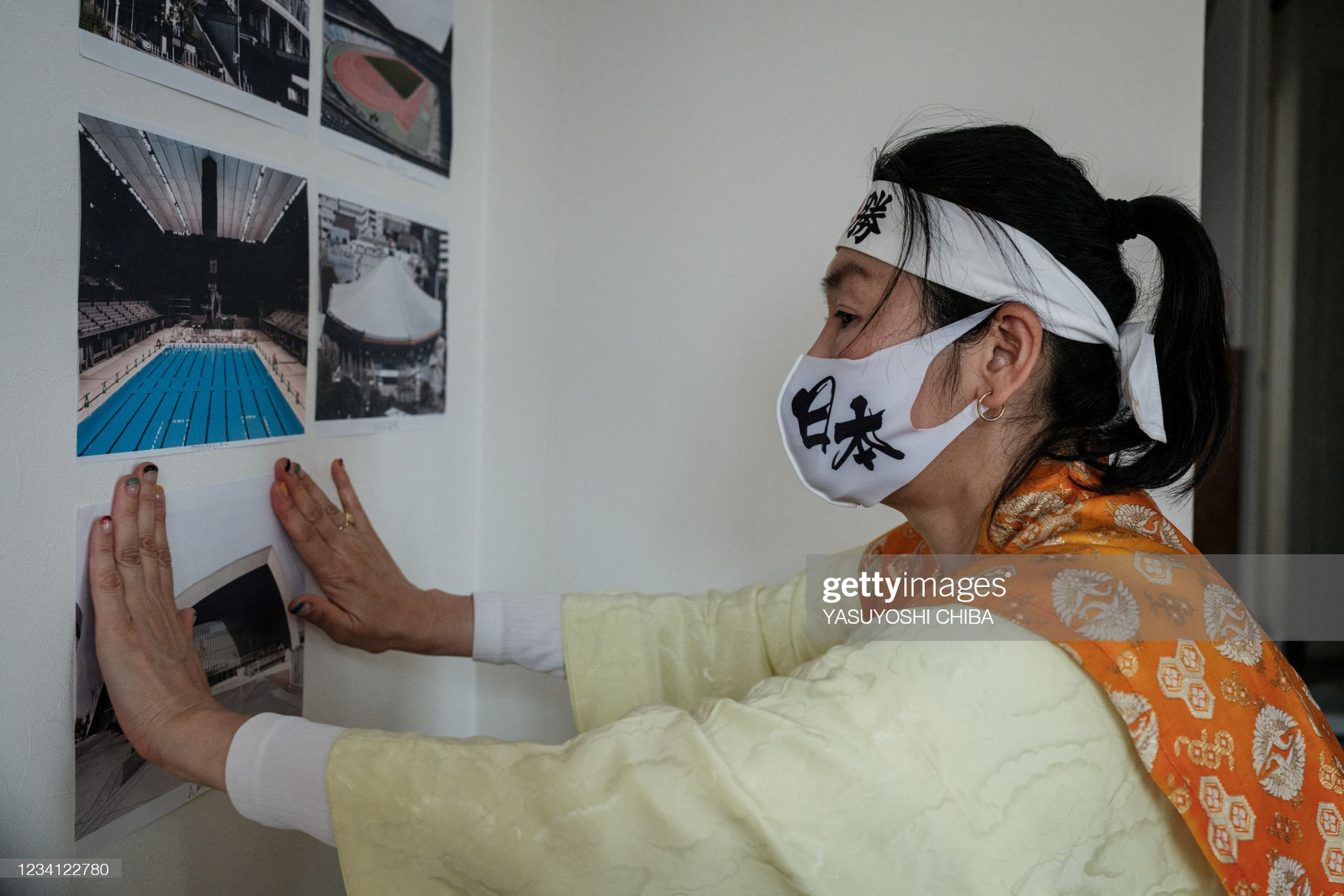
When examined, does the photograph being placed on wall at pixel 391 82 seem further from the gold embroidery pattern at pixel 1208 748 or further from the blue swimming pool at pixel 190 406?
the gold embroidery pattern at pixel 1208 748

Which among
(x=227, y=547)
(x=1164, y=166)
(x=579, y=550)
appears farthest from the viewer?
(x=579, y=550)

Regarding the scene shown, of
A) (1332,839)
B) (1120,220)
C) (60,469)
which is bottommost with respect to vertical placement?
(1332,839)

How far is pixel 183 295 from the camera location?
77cm

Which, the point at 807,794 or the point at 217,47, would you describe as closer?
the point at 807,794

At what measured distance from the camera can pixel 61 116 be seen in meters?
0.67

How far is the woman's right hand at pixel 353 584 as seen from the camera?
930mm

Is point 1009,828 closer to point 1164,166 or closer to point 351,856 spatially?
point 351,856

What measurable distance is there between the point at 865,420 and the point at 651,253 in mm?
667

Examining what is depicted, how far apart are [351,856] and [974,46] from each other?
51.5 inches

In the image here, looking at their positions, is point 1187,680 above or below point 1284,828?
above

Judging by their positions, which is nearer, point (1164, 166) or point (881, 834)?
point (881, 834)

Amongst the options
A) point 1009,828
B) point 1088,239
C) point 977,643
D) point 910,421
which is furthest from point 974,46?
point 1009,828

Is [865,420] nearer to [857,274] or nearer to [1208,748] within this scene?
[857,274]

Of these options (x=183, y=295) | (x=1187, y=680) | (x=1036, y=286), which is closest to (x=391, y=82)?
(x=183, y=295)
